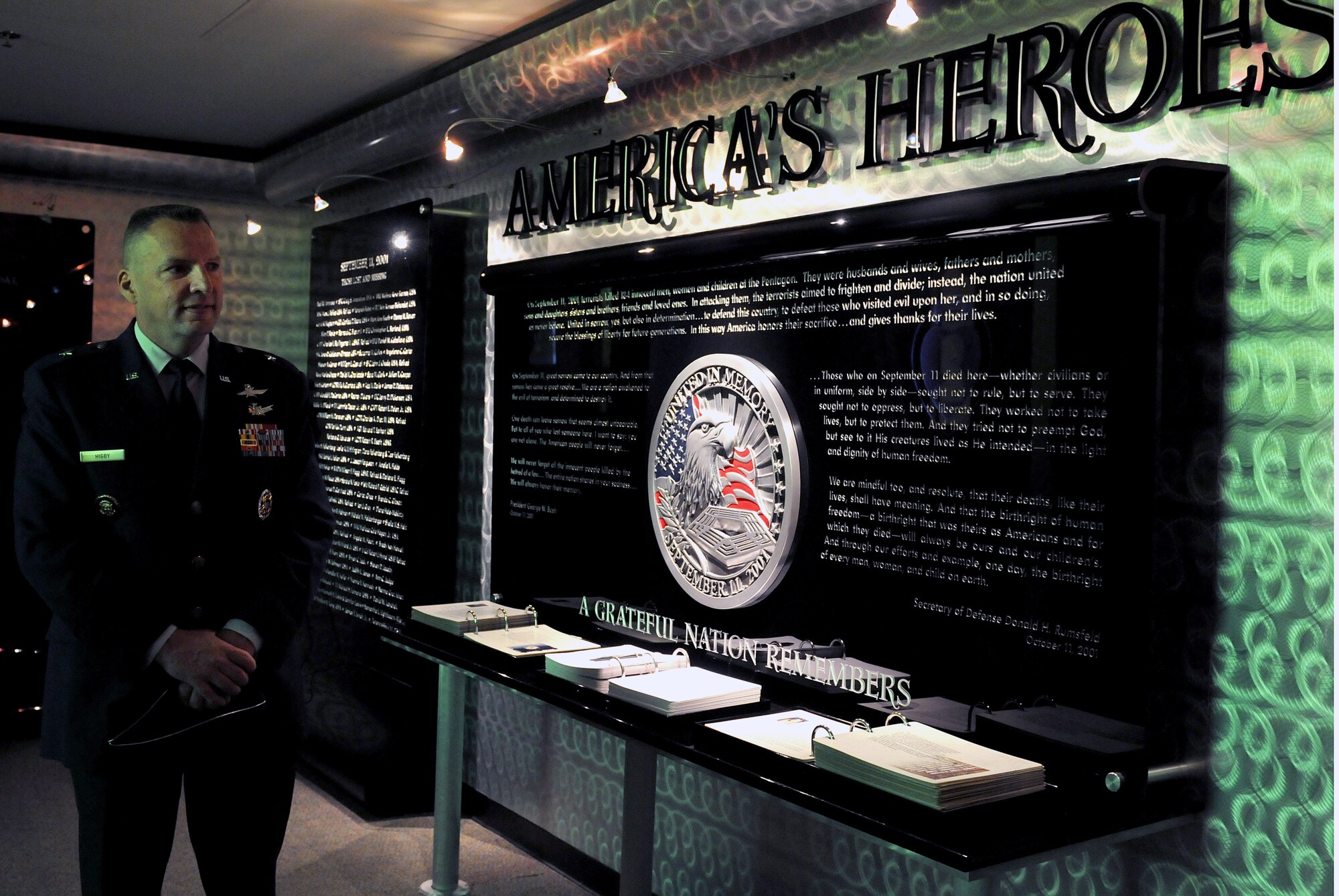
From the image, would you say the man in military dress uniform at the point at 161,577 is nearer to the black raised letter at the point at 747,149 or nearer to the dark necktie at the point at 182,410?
the dark necktie at the point at 182,410

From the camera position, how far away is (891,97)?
267cm

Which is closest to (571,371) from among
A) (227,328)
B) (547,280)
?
(547,280)

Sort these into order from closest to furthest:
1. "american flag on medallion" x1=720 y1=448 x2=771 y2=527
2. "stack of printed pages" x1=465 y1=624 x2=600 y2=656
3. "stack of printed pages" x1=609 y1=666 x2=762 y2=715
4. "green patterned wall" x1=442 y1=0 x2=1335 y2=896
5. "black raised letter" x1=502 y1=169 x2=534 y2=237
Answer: "green patterned wall" x1=442 y1=0 x2=1335 y2=896 → "stack of printed pages" x1=609 y1=666 x2=762 y2=715 → "american flag on medallion" x1=720 y1=448 x2=771 y2=527 → "stack of printed pages" x1=465 y1=624 x2=600 y2=656 → "black raised letter" x1=502 y1=169 x2=534 y2=237

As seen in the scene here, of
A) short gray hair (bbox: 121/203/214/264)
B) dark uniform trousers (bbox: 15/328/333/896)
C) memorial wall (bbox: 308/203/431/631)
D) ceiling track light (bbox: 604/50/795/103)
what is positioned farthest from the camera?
memorial wall (bbox: 308/203/431/631)

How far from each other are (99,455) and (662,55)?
163cm

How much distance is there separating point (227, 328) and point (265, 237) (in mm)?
504

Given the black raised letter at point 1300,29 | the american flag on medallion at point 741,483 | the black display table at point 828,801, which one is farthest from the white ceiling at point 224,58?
the black raised letter at point 1300,29

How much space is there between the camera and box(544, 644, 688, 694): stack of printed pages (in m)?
2.86

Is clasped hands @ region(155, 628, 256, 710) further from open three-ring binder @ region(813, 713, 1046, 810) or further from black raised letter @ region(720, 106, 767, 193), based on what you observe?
black raised letter @ region(720, 106, 767, 193)

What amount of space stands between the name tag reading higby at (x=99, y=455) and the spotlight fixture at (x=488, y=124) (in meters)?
1.45

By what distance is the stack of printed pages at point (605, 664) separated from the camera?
9.38ft

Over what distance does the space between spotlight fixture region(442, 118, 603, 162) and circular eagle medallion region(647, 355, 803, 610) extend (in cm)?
99

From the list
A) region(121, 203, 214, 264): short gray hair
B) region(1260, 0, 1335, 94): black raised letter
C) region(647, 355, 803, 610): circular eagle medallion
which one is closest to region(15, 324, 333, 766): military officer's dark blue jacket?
region(121, 203, 214, 264): short gray hair

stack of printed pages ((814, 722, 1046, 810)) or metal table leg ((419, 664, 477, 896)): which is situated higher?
stack of printed pages ((814, 722, 1046, 810))
